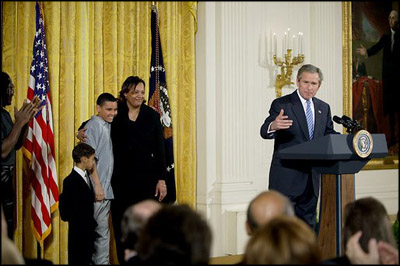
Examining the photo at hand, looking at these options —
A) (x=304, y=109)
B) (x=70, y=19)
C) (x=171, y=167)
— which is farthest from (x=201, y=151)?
(x=304, y=109)

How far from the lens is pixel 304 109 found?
522cm

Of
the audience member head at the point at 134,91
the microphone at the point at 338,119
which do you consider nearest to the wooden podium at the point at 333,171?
the microphone at the point at 338,119

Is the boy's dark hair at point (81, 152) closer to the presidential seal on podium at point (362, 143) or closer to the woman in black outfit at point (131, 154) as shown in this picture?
the woman in black outfit at point (131, 154)

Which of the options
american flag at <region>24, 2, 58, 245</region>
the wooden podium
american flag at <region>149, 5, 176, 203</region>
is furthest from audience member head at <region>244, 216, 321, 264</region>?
american flag at <region>149, 5, 176, 203</region>

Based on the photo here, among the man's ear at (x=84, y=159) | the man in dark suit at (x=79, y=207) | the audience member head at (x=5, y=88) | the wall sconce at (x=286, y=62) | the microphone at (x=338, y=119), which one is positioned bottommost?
the man in dark suit at (x=79, y=207)

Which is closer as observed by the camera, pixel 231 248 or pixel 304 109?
pixel 304 109

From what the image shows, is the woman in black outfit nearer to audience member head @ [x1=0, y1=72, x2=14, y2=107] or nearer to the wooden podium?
audience member head @ [x1=0, y1=72, x2=14, y2=107]

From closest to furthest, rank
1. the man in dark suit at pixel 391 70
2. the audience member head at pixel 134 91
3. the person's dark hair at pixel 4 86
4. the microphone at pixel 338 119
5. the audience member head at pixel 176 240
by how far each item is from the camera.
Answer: the audience member head at pixel 176 240 → the microphone at pixel 338 119 → the person's dark hair at pixel 4 86 → the audience member head at pixel 134 91 → the man in dark suit at pixel 391 70

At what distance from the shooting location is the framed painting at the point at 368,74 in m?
9.35

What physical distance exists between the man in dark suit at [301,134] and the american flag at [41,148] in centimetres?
224

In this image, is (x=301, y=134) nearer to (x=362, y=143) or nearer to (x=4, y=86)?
(x=362, y=143)

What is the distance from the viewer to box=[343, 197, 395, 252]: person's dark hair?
2971 millimetres

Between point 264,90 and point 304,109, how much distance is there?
10.1 ft

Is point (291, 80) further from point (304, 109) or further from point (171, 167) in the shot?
point (304, 109)
